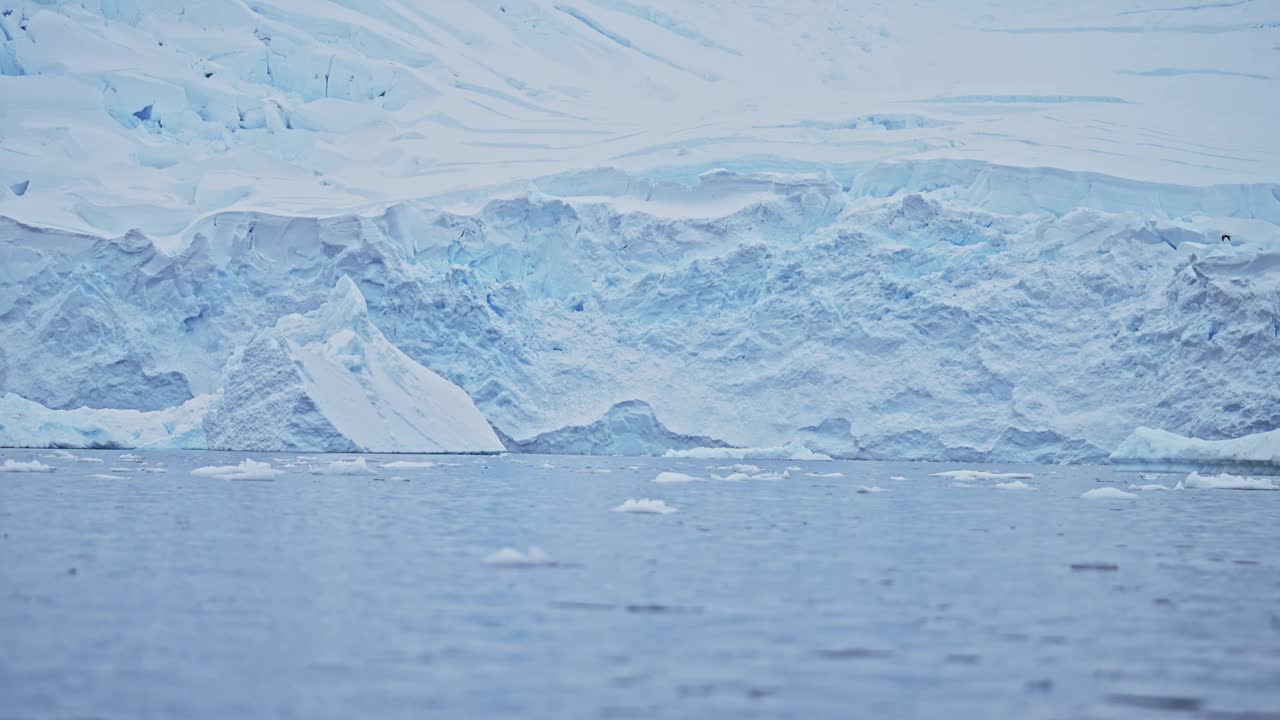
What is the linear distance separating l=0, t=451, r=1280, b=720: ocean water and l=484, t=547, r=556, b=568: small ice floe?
0.14 feet

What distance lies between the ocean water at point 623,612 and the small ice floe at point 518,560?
43 mm

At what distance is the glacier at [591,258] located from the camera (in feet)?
58.9

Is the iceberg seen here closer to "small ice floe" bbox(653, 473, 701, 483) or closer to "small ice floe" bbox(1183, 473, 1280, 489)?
"small ice floe" bbox(1183, 473, 1280, 489)

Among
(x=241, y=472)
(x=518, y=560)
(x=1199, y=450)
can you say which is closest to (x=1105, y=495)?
(x=1199, y=450)

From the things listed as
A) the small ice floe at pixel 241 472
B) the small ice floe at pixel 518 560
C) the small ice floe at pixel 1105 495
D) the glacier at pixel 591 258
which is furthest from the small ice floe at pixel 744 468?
the small ice floe at pixel 518 560

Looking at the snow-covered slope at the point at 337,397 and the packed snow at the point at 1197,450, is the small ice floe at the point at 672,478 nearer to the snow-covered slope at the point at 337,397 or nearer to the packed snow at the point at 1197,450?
the snow-covered slope at the point at 337,397

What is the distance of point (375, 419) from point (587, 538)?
32.5ft

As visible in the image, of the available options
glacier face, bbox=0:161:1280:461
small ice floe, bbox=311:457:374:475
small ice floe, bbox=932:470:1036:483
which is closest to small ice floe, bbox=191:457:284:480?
small ice floe, bbox=311:457:374:475

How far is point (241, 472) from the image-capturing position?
12.4 m

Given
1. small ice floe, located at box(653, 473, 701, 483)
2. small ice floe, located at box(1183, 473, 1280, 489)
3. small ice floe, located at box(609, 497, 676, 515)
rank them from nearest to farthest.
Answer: small ice floe, located at box(609, 497, 676, 515) < small ice floe, located at box(653, 473, 701, 483) < small ice floe, located at box(1183, 473, 1280, 489)

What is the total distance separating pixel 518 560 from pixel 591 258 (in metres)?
15.4

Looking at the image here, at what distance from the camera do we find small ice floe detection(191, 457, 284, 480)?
1203cm

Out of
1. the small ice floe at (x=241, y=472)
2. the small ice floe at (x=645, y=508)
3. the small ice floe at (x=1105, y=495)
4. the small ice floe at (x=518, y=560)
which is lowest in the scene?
the small ice floe at (x=241, y=472)

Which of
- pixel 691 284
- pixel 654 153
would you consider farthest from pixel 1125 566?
pixel 654 153
